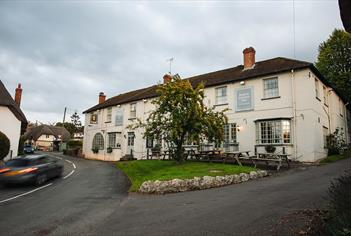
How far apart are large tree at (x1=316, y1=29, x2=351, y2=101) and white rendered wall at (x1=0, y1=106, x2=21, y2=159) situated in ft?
115

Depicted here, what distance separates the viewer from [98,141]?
35.3m

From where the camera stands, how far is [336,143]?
21969 mm

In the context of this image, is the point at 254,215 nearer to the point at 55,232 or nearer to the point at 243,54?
the point at 55,232

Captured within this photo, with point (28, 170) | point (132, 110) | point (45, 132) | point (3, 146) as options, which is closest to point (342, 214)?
point (28, 170)

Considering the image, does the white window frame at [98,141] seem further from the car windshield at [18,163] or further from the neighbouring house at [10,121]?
the car windshield at [18,163]

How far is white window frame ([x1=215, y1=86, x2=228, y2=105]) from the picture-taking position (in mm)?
23250

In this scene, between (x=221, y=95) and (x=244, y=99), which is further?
(x=221, y=95)

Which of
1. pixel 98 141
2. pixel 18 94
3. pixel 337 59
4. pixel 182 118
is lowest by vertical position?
pixel 98 141

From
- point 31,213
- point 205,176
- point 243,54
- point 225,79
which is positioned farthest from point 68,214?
point 243,54

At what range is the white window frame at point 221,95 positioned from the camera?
23250mm

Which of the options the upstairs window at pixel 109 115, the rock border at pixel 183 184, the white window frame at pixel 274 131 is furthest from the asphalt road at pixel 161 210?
the upstairs window at pixel 109 115

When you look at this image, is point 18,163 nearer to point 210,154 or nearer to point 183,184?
point 183,184

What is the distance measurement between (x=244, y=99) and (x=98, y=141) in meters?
21.0

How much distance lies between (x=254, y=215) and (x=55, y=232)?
490 centimetres
